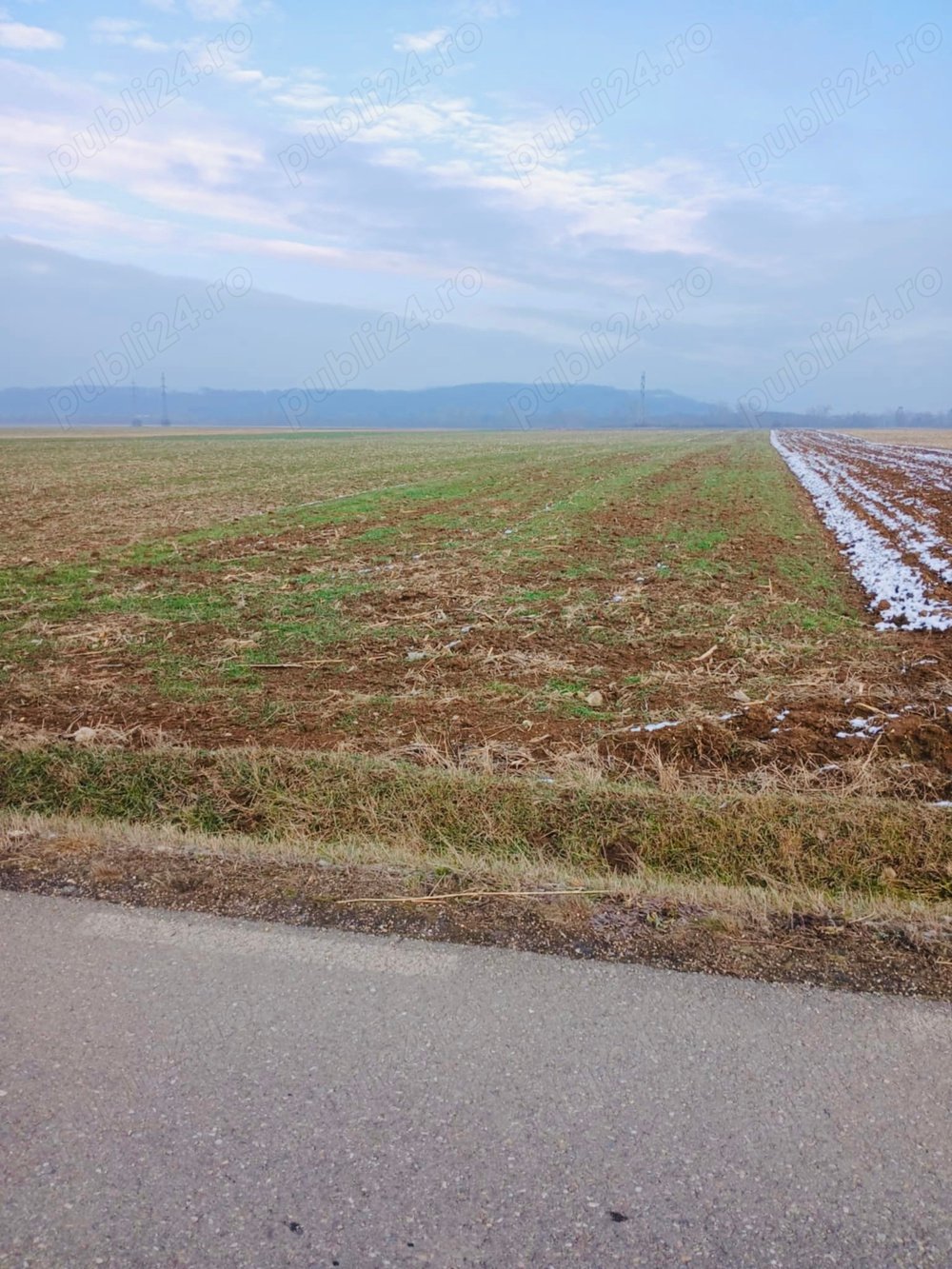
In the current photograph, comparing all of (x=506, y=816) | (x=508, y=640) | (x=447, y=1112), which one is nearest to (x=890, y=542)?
(x=508, y=640)

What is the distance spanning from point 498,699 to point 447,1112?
4492 mm

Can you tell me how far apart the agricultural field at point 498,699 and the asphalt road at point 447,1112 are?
45.0 inches

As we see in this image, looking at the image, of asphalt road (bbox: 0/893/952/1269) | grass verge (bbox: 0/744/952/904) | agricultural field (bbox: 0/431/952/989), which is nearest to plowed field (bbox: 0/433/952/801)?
agricultural field (bbox: 0/431/952/989)

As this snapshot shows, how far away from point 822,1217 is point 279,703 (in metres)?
5.22

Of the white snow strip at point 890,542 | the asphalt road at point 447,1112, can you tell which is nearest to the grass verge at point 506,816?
the asphalt road at point 447,1112

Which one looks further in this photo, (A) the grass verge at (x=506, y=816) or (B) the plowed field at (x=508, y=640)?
(B) the plowed field at (x=508, y=640)

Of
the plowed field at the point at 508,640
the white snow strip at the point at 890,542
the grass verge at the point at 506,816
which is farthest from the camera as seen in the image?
the white snow strip at the point at 890,542

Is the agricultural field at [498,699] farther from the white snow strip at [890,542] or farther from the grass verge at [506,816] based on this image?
the white snow strip at [890,542]

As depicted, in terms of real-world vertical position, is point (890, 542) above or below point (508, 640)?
above

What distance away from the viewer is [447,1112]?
2.41 meters

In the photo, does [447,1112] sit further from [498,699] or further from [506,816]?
[498,699]

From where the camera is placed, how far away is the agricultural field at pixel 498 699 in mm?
4547

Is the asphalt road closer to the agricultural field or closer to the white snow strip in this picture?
the agricultural field

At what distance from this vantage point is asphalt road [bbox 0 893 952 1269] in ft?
6.70
